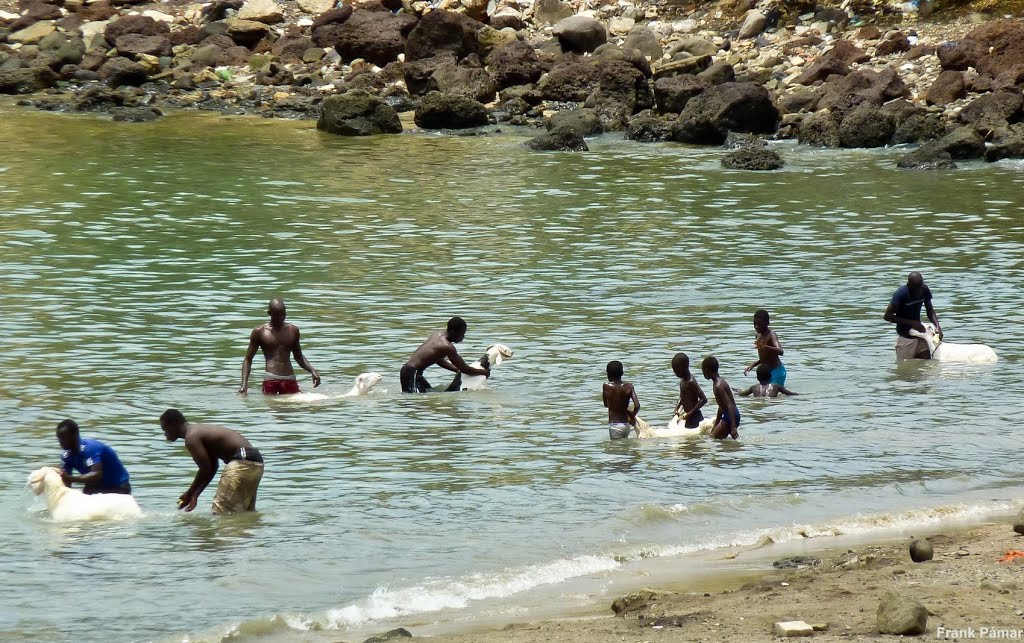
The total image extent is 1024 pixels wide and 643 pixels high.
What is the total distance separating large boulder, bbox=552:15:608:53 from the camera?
164 feet

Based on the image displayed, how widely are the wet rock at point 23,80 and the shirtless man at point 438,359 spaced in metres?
39.7

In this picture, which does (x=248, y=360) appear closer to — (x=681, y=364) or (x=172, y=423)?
(x=172, y=423)

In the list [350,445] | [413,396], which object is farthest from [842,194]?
[350,445]

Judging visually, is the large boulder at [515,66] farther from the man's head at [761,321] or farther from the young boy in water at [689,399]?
the young boy in water at [689,399]

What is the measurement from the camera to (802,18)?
49719 mm

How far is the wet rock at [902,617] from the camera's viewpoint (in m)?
7.56

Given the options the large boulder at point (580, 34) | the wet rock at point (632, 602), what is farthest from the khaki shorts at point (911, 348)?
the large boulder at point (580, 34)

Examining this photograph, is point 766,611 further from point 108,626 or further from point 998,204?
point 998,204

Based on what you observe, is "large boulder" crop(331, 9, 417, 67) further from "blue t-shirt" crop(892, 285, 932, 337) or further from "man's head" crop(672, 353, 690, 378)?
"man's head" crop(672, 353, 690, 378)

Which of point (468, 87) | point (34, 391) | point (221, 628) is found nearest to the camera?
point (221, 628)

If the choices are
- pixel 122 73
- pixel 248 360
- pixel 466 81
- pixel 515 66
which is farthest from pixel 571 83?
pixel 248 360

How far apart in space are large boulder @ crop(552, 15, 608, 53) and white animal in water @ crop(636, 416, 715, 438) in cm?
3766

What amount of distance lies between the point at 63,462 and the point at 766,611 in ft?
20.5

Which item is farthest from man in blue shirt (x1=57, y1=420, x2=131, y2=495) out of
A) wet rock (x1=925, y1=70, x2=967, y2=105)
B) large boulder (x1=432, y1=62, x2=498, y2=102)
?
large boulder (x1=432, y1=62, x2=498, y2=102)
